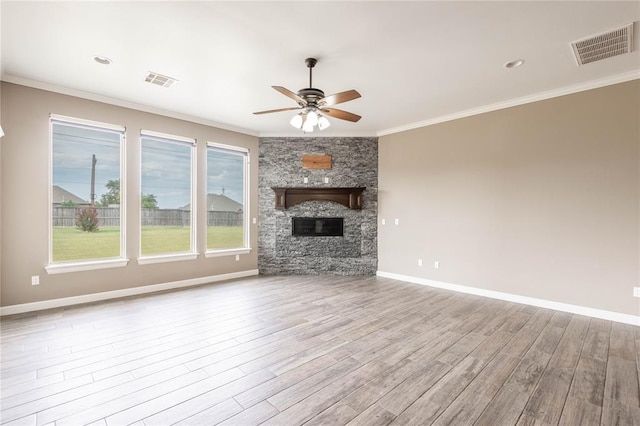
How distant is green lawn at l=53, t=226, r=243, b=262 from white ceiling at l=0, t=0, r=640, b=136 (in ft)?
6.85

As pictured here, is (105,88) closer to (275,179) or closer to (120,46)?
(120,46)

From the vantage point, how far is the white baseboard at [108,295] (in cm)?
369

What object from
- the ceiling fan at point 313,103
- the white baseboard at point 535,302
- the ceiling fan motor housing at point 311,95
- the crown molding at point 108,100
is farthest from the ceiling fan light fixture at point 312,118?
the white baseboard at point 535,302

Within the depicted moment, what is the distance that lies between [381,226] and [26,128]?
236 inches

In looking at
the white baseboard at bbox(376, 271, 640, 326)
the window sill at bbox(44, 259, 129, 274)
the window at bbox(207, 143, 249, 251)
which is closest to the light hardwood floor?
the white baseboard at bbox(376, 271, 640, 326)

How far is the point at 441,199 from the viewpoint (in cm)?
531

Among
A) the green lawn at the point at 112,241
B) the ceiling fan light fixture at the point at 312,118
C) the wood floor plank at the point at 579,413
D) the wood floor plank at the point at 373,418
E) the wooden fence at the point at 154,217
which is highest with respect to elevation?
the ceiling fan light fixture at the point at 312,118

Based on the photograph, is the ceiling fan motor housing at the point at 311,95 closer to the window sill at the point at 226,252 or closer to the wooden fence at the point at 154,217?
the wooden fence at the point at 154,217

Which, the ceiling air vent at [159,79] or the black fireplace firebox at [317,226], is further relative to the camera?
the black fireplace firebox at [317,226]

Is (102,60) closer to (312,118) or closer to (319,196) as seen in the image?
(312,118)

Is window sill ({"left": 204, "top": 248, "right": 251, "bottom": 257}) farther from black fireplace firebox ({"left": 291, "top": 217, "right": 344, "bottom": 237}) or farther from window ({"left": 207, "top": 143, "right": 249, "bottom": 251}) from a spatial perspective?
black fireplace firebox ({"left": 291, "top": 217, "right": 344, "bottom": 237})

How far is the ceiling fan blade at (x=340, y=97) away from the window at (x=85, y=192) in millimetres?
3571

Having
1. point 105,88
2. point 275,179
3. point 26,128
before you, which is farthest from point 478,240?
point 26,128

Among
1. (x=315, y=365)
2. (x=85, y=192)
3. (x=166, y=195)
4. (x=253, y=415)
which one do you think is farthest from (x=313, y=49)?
(x=85, y=192)
